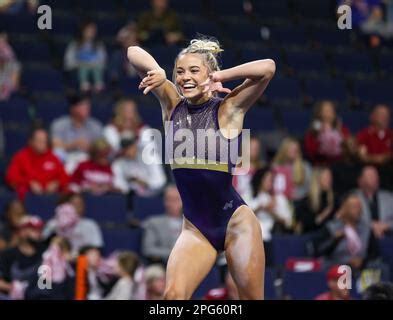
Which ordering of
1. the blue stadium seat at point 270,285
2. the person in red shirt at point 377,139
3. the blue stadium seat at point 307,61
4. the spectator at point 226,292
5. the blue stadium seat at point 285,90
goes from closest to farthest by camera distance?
1. the spectator at point 226,292
2. the blue stadium seat at point 270,285
3. the person in red shirt at point 377,139
4. the blue stadium seat at point 285,90
5. the blue stadium seat at point 307,61

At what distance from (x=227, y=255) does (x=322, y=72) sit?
20.1 feet

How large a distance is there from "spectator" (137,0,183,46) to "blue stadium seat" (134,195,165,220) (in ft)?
7.43

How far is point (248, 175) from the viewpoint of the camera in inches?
353

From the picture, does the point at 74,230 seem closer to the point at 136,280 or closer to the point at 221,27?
→ the point at 136,280

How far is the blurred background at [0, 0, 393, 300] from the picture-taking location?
7.81 metres

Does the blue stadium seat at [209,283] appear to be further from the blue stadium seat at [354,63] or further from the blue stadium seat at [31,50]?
the blue stadium seat at [354,63]

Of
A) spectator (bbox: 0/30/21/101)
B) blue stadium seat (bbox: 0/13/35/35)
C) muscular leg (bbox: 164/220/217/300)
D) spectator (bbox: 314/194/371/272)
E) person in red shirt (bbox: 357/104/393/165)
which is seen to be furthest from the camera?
blue stadium seat (bbox: 0/13/35/35)

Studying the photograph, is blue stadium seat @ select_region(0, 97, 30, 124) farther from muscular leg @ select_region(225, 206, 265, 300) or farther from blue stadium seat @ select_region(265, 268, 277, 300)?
muscular leg @ select_region(225, 206, 265, 300)

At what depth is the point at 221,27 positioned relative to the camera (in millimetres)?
11016

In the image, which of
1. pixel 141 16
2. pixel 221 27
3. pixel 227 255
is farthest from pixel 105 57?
pixel 227 255

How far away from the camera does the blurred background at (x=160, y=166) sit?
781 centimetres

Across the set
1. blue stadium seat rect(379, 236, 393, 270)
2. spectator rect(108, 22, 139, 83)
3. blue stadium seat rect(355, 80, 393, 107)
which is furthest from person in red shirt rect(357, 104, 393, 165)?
spectator rect(108, 22, 139, 83)

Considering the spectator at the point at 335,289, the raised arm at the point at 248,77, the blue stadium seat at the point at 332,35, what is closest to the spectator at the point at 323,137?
the blue stadium seat at the point at 332,35

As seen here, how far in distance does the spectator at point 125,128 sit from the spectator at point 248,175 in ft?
3.08
